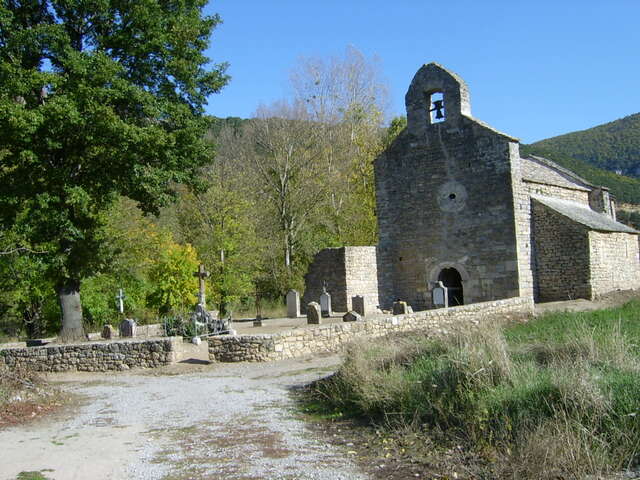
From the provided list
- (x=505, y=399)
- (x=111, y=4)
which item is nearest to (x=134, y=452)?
(x=505, y=399)

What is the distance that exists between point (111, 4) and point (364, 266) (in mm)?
15340

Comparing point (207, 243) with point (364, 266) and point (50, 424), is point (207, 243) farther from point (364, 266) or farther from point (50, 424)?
point (50, 424)

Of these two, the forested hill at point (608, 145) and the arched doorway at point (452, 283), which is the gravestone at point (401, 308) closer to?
the arched doorway at point (452, 283)

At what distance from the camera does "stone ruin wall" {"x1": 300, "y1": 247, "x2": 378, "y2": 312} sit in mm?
26484

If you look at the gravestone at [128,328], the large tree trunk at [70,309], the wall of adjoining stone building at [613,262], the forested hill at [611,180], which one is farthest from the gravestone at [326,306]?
the forested hill at [611,180]

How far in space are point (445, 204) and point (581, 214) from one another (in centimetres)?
589

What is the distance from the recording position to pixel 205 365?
13.6 metres

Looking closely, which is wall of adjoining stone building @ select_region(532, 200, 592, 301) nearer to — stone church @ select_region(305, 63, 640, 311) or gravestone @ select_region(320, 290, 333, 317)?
stone church @ select_region(305, 63, 640, 311)

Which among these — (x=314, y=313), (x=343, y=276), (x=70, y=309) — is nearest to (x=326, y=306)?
(x=343, y=276)

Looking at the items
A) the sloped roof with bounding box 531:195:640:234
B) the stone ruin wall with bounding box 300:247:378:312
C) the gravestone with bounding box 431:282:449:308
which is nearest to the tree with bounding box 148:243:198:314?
the stone ruin wall with bounding box 300:247:378:312

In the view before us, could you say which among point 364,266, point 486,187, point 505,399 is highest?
point 486,187

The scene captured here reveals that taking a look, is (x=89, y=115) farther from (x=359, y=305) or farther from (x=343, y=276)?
(x=343, y=276)

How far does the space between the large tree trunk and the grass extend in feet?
36.0

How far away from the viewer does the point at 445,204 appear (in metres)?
23.9
